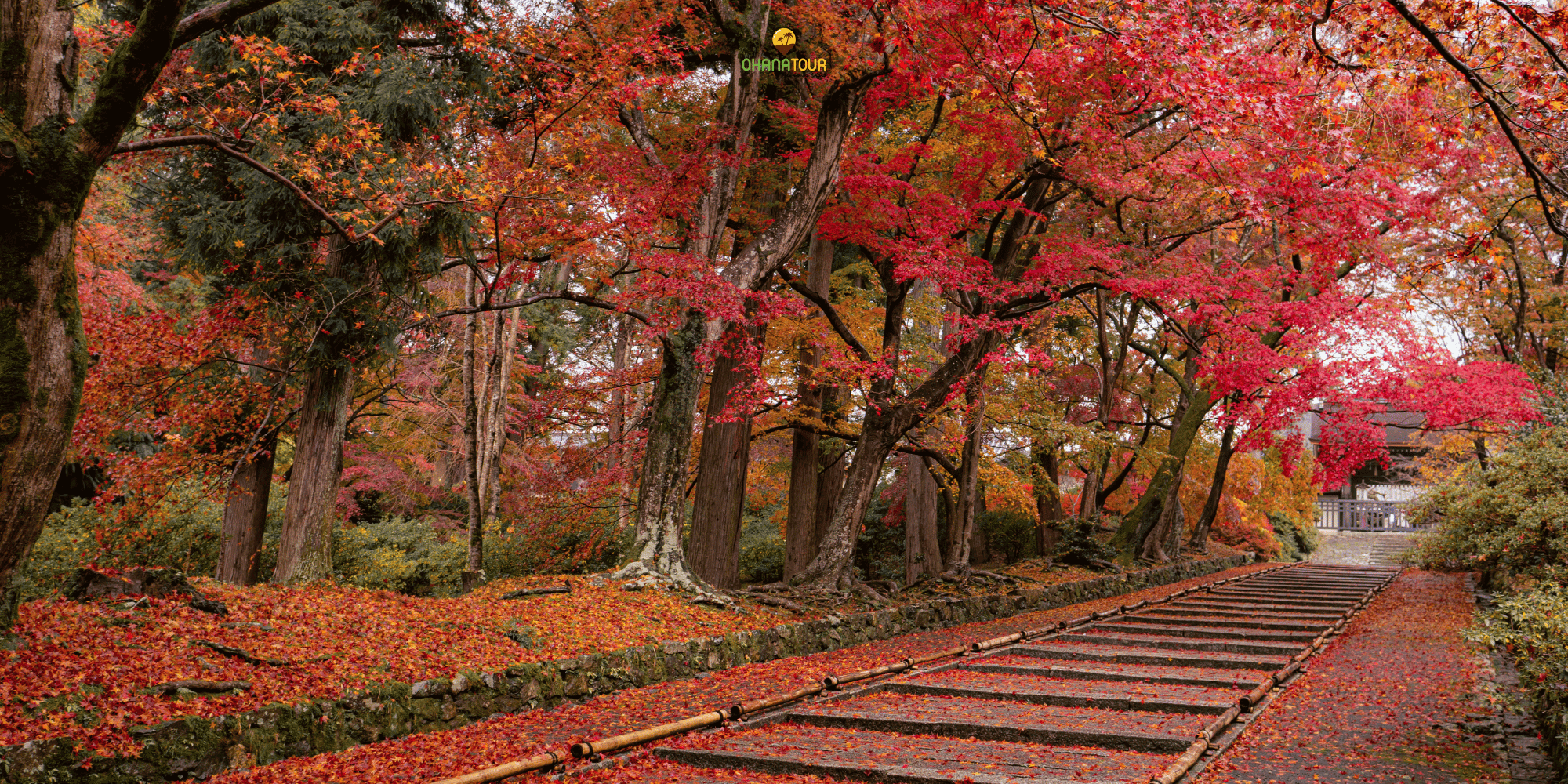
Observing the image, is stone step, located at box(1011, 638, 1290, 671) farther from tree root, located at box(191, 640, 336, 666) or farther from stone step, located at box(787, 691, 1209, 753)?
tree root, located at box(191, 640, 336, 666)

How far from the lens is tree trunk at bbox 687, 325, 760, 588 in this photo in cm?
1166

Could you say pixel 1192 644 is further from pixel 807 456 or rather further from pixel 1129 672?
pixel 807 456

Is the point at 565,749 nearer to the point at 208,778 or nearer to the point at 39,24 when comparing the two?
the point at 208,778

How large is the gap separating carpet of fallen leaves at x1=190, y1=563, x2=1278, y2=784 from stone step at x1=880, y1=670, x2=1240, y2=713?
3.49ft

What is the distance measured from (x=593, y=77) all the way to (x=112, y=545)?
6966 mm

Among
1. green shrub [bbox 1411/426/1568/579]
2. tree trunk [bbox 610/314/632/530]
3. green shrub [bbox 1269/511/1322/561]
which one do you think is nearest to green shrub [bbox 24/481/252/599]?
tree trunk [bbox 610/314/632/530]

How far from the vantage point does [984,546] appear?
820 inches

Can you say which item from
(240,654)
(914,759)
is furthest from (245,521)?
(914,759)

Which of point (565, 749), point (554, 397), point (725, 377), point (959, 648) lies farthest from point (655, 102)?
point (565, 749)

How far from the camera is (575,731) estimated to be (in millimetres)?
6375

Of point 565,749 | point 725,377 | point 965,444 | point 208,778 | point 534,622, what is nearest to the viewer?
point 208,778

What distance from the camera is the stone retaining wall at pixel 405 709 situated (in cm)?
437

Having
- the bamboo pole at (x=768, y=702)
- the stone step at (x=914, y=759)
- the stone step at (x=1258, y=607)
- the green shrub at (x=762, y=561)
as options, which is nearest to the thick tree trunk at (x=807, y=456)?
the green shrub at (x=762, y=561)

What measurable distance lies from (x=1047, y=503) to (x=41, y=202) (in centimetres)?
1888
